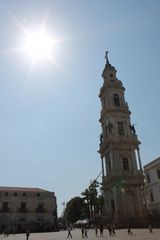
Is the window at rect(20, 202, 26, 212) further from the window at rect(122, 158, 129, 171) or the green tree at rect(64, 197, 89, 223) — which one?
the window at rect(122, 158, 129, 171)

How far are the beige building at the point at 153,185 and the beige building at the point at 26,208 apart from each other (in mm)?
26530

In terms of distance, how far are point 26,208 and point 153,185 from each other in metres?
33.6

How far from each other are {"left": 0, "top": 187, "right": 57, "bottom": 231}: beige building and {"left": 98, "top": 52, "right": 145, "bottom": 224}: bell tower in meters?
24.9

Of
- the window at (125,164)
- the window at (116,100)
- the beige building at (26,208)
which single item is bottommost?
the beige building at (26,208)

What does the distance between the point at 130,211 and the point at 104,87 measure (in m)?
23.9

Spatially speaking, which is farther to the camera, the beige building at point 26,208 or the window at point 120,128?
the beige building at point 26,208

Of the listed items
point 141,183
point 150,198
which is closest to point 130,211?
point 141,183

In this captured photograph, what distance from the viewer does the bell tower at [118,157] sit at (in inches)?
1655

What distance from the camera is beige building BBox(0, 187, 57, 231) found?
64312 mm

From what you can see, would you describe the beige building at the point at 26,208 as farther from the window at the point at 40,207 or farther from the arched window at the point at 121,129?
the arched window at the point at 121,129

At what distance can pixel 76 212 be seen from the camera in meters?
83.8

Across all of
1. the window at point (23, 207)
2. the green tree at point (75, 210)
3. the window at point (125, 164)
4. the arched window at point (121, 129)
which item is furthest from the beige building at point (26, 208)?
the arched window at point (121, 129)

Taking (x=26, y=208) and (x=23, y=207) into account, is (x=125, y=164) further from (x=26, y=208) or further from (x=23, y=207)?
(x=23, y=207)

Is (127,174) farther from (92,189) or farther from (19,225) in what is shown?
(19,225)
